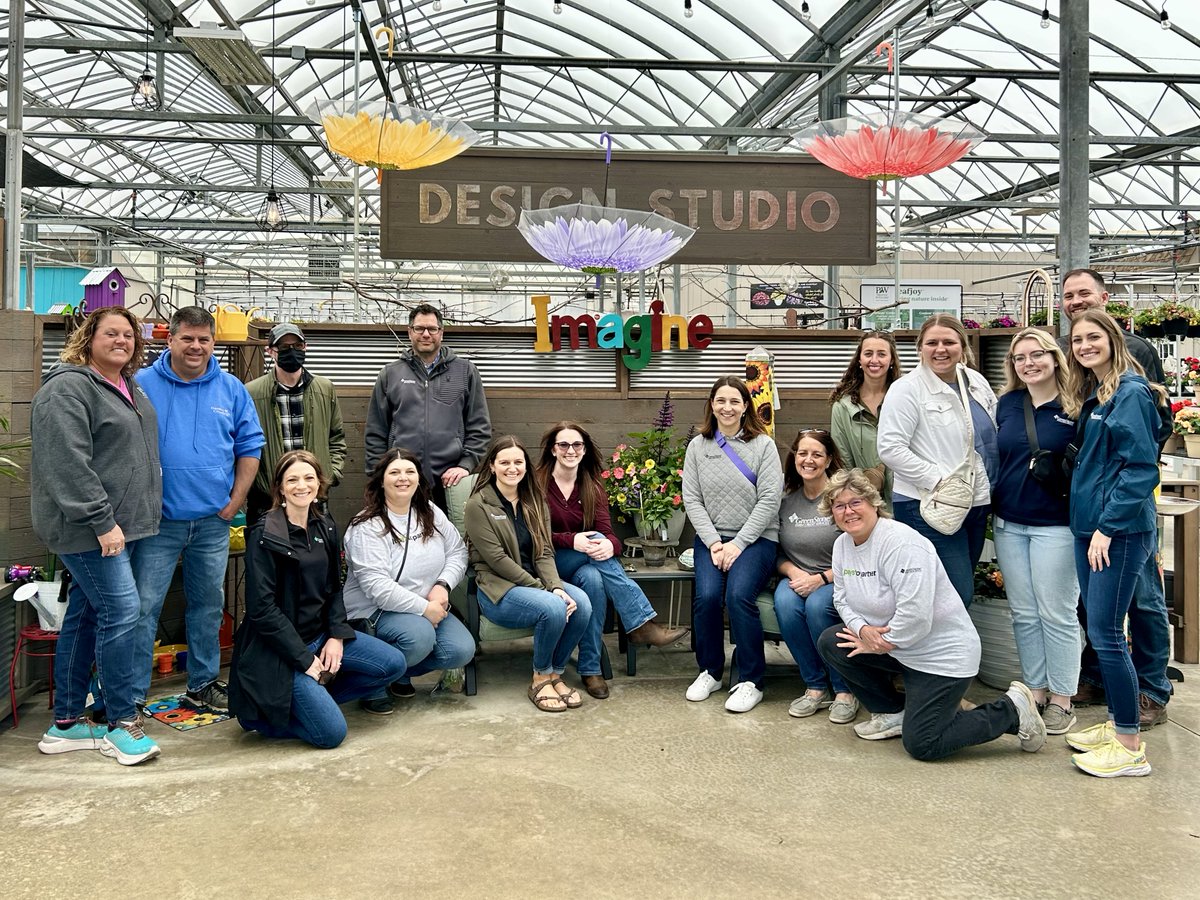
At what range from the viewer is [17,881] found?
2484mm

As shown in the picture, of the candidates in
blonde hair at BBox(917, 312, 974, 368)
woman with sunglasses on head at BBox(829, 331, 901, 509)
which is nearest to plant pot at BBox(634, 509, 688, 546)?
woman with sunglasses on head at BBox(829, 331, 901, 509)

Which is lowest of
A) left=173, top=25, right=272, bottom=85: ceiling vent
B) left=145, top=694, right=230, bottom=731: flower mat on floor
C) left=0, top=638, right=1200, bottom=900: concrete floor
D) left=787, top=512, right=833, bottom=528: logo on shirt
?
left=0, top=638, right=1200, bottom=900: concrete floor

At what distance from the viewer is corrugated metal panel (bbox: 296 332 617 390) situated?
525cm

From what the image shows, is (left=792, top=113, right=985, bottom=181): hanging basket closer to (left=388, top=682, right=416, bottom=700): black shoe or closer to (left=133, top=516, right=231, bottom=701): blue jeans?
(left=388, top=682, right=416, bottom=700): black shoe

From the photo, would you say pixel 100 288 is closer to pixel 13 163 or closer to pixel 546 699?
pixel 13 163

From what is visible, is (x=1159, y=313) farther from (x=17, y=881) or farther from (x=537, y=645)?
(x=17, y=881)

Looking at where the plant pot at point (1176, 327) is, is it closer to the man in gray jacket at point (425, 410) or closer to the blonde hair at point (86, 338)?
the man in gray jacket at point (425, 410)

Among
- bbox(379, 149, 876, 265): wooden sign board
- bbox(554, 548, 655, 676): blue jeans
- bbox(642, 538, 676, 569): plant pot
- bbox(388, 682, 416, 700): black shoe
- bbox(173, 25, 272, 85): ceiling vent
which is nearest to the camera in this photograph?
bbox(388, 682, 416, 700): black shoe

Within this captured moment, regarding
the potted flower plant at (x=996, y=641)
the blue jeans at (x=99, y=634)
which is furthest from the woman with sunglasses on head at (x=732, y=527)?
the blue jeans at (x=99, y=634)

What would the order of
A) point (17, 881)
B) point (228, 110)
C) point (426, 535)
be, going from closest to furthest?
point (17, 881)
point (426, 535)
point (228, 110)

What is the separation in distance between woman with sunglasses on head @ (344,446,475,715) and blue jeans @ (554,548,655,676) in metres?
0.50

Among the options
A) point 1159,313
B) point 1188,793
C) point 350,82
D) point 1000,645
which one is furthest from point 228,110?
point 1188,793

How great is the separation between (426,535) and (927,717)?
2022mm

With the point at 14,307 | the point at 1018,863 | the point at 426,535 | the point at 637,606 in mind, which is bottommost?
the point at 1018,863
